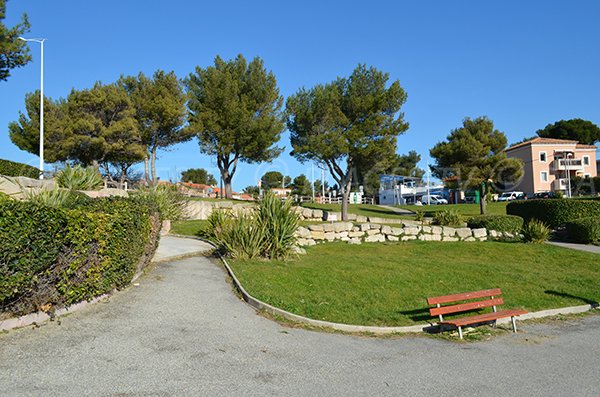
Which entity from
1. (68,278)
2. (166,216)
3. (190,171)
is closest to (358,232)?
→ (166,216)

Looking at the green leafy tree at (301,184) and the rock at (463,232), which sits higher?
the green leafy tree at (301,184)

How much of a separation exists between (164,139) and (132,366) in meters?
32.7

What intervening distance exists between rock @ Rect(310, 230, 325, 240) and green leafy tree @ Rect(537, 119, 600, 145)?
73429mm

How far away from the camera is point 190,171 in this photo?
102 m

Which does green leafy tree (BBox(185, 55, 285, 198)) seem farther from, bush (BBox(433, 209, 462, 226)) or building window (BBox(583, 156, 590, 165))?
building window (BBox(583, 156, 590, 165))

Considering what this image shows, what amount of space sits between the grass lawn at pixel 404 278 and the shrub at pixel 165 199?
641cm

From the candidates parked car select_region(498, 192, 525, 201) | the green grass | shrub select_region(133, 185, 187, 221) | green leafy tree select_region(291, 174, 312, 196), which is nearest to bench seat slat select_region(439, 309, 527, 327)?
the green grass

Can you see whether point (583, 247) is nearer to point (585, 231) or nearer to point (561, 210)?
point (585, 231)

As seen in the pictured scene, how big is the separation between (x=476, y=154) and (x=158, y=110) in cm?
2266

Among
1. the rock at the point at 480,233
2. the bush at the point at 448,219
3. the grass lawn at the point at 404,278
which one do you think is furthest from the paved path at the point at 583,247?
the bush at the point at 448,219

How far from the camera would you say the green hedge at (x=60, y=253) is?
17.2ft

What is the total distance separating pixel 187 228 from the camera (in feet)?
60.1

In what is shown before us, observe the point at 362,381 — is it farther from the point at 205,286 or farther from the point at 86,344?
the point at 205,286

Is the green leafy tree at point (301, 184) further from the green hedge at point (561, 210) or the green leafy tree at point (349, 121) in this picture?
the green hedge at point (561, 210)
